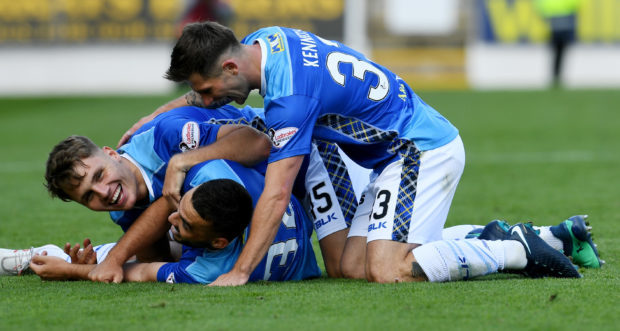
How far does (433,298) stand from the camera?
404 centimetres

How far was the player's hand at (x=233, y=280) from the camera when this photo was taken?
4.39 meters

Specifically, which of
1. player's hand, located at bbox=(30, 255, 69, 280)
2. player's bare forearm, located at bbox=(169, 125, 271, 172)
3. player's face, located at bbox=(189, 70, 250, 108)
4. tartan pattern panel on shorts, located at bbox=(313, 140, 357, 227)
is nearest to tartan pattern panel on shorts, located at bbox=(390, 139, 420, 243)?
tartan pattern panel on shorts, located at bbox=(313, 140, 357, 227)

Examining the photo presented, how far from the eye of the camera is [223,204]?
432 cm

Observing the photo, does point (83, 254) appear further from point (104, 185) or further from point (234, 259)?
point (234, 259)

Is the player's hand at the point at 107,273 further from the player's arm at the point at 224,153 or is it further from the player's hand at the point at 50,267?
the player's arm at the point at 224,153

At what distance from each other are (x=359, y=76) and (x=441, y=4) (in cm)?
2210

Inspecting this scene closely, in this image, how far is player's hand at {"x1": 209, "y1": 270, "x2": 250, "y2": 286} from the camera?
4.39 metres

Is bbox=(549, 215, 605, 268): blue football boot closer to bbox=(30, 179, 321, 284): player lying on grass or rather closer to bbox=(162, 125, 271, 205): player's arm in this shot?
bbox=(30, 179, 321, 284): player lying on grass

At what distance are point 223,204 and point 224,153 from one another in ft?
1.57

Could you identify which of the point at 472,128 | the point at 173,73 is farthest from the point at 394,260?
the point at 472,128

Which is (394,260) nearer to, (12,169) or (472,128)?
(12,169)

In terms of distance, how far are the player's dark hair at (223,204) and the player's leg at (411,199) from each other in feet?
2.43

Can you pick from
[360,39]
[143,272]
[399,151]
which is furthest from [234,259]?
[360,39]

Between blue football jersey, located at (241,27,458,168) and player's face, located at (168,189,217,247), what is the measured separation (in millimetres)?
430
